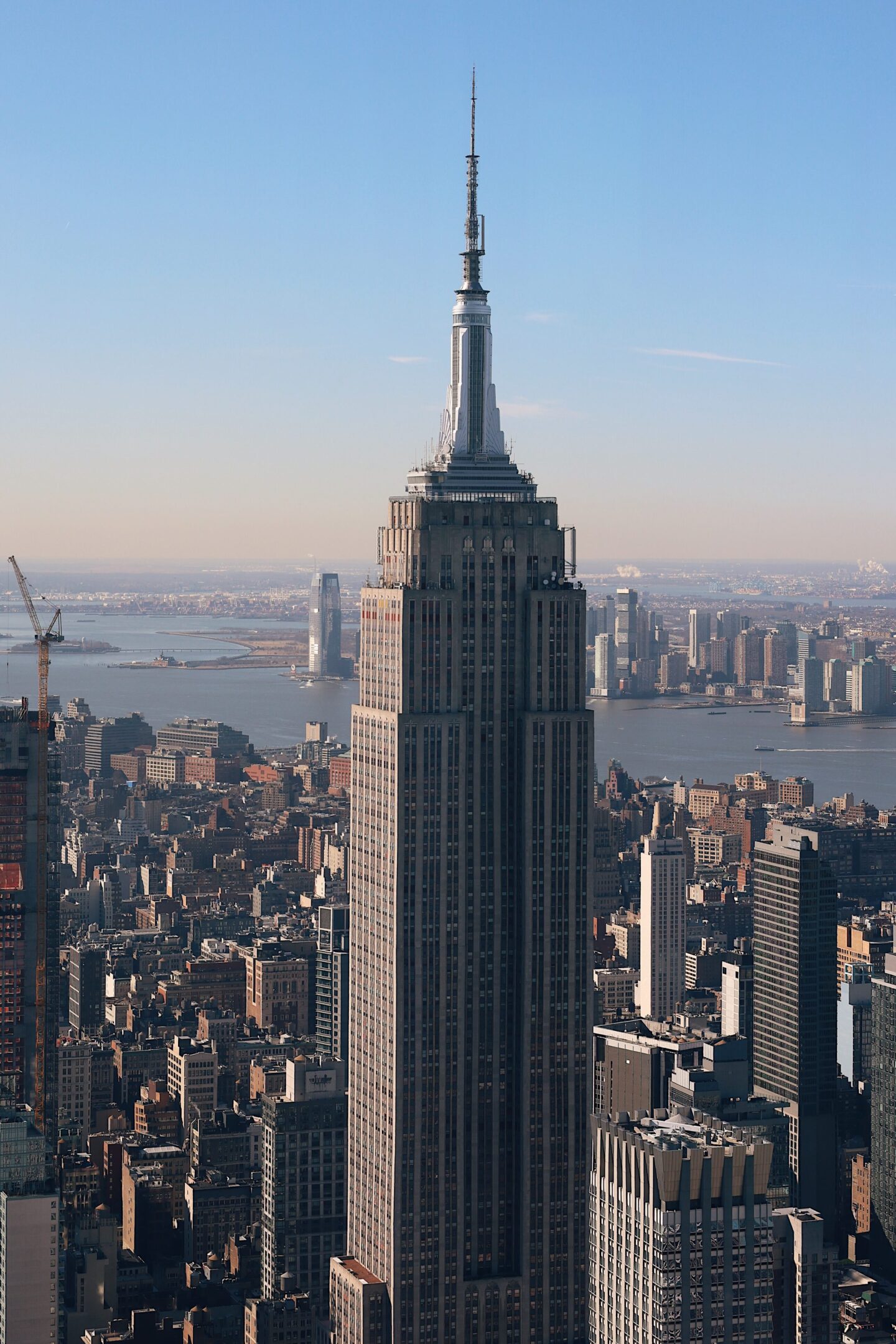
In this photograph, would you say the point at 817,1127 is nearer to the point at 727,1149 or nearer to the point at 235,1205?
the point at 235,1205

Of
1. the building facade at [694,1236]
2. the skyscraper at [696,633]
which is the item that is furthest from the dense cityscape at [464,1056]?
the skyscraper at [696,633]

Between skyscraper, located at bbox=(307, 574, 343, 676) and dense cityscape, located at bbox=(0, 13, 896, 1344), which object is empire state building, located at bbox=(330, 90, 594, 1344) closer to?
dense cityscape, located at bbox=(0, 13, 896, 1344)

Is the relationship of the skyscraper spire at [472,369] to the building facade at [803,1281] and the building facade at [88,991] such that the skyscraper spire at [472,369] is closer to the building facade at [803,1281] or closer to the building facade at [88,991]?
the building facade at [803,1281]

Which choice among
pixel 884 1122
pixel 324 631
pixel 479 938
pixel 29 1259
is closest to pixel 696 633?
pixel 324 631

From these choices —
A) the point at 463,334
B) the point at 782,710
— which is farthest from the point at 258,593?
the point at 463,334

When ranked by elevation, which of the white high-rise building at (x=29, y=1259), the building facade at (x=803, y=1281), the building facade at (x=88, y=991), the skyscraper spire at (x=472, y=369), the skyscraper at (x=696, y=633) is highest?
the skyscraper spire at (x=472, y=369)

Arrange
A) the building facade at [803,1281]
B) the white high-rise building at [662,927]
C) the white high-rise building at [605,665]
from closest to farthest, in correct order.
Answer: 1. the building facade at [803,1281]
2. the white high-rise building at [662,927]
3. the white high-rise building at [605,665]

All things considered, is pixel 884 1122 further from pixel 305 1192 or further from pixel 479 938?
pixel 479 938
